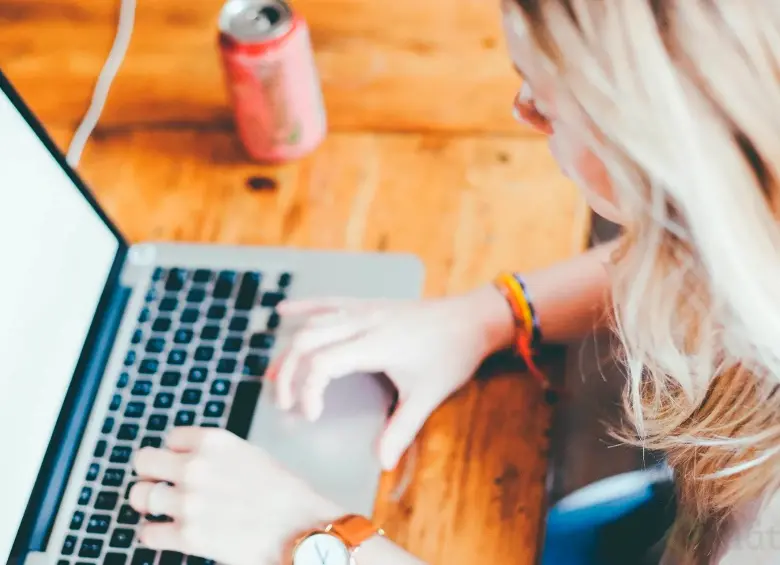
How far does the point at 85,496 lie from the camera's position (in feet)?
2.11

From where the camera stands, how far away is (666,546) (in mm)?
657

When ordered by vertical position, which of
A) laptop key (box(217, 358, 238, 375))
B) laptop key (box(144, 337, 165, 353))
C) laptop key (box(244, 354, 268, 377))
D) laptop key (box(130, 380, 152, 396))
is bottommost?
laptop key (box(130, 380, 152, 396))

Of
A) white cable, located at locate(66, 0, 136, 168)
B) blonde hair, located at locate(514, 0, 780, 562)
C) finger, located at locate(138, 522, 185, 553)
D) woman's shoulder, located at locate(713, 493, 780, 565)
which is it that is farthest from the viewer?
white cable, located at locate(66, 0, 136, 168)

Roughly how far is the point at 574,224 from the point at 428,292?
16 centimetres

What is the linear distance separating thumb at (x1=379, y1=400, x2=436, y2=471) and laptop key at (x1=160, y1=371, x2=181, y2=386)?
186mm

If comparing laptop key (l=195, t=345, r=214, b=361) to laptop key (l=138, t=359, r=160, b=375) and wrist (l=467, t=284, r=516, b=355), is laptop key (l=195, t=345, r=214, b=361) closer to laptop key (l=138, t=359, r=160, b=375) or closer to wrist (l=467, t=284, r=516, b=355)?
laptop key (l=138, t=359, r=160, b=375)

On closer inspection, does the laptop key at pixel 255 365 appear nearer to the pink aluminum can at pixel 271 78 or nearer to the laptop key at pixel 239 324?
the laptop key at pixel 239 324

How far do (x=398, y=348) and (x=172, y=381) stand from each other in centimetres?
20

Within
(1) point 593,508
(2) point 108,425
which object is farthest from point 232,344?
(1) point 593,508

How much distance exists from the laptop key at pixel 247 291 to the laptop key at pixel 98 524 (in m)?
0.21

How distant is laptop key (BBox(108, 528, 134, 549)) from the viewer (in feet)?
2.04

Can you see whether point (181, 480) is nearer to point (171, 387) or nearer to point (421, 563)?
point (171, 387)

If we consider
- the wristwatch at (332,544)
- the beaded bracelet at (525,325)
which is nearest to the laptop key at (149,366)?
the wristwatch at (332,544)

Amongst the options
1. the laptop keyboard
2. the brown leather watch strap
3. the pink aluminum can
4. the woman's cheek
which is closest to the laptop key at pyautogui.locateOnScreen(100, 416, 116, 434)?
the laptop keyboard
